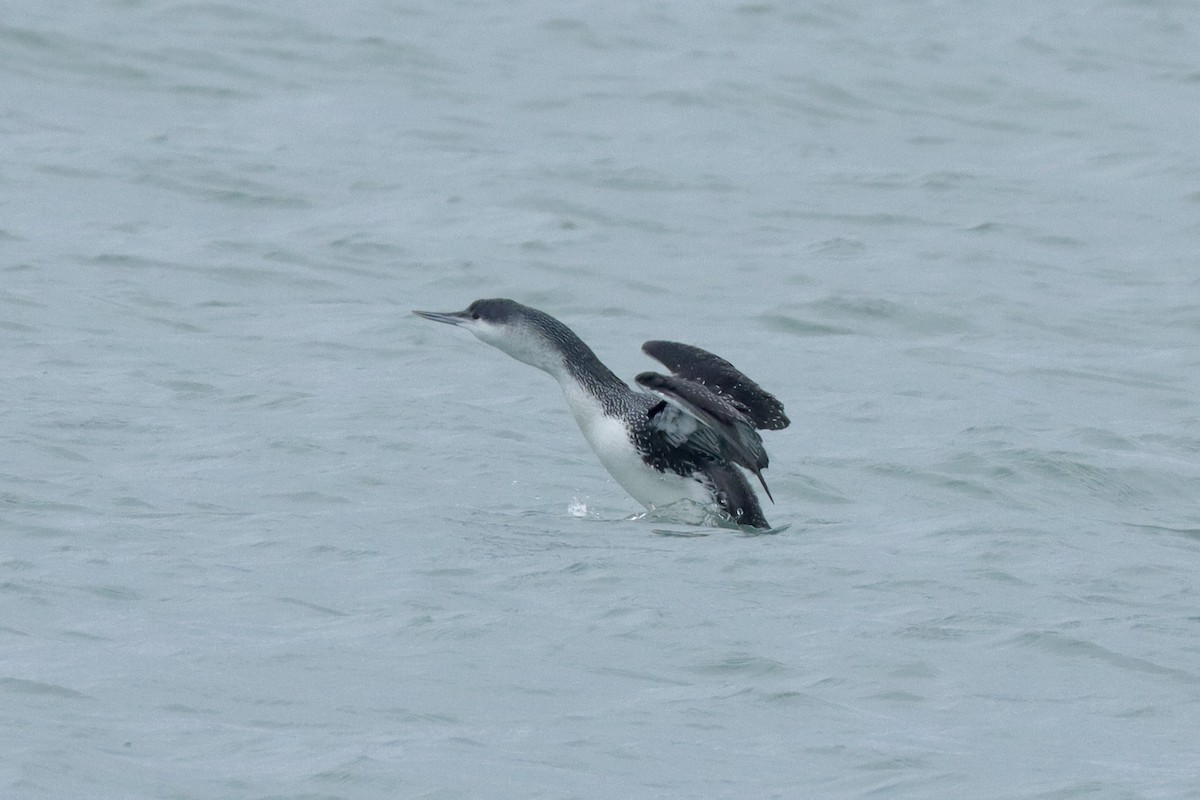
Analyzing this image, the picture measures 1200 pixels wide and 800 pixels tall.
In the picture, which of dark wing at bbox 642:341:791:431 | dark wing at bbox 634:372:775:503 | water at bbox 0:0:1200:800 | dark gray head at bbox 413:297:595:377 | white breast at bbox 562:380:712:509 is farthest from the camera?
dark gray head at bbox 413:297:595:377

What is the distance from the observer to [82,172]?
1591 cm

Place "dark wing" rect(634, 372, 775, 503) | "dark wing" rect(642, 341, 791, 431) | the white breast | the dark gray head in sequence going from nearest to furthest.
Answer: "dark wing" rect(634, 372, 775, 503)
"dark wing" rect(642, 341, 791, 431)
the white breast
the dark gray head

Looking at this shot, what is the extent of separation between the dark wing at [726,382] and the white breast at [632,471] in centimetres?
39

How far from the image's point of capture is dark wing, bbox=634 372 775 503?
849 centimetres

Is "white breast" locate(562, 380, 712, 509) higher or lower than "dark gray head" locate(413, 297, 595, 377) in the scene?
lower

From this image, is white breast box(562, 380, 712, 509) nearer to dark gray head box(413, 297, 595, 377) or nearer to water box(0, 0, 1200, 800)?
water box(0, 0, 1200, 800)

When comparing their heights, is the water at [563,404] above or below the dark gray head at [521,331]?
below

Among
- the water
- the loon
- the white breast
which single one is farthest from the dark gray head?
the water

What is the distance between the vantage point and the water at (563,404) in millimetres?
6223

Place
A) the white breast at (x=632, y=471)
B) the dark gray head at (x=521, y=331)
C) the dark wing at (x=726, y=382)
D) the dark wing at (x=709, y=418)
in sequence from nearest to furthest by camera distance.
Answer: the dark wing at (x=709, y=418), the dark wing at (x=726, y=382), the white breast at (x=632, y=471), the dark gray head at (x=521, y=331)

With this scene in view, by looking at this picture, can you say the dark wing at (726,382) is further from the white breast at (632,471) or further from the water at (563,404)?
the water at (563,404)

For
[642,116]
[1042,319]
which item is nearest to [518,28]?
[642,116]

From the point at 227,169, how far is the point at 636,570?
9031mm

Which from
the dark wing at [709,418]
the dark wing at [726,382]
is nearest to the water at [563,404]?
the dark wing at [709,418]
